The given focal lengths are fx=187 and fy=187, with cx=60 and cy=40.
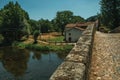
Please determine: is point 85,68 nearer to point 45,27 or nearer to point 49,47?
point 49,47

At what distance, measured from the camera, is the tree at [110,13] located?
3725 cm

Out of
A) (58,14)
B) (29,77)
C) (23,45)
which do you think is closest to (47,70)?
(29,77)

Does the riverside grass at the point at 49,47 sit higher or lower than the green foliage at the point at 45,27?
lower

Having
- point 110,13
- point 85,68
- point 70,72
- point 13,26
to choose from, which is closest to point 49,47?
point 110,13

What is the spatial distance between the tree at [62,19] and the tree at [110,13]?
3137 cm

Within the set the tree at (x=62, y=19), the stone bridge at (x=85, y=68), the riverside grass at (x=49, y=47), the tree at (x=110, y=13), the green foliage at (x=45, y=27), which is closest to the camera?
the stone bridge at (x=85, y=68)

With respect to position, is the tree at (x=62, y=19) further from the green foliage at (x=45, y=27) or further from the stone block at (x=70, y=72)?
the stone block at (x=70, y=72)

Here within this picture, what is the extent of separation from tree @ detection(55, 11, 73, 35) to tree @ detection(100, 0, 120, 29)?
31.4 m

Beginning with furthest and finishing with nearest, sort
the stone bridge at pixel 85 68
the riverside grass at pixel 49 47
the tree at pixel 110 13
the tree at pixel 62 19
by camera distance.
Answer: the tree at pixel 62 19 < the riverside grass at pixel 49 47 < the tree at pixel 110 13 < the stone bridge at pixel 85 68

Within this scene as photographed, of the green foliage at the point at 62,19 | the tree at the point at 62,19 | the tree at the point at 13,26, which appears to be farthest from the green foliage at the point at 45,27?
the tree at the point at 13,26

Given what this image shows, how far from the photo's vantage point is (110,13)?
125 ft

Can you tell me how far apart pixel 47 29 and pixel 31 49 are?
3495 centimetres

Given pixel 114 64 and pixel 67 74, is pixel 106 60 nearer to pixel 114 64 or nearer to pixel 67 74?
pixel 114 64

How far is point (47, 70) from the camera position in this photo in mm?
23594
